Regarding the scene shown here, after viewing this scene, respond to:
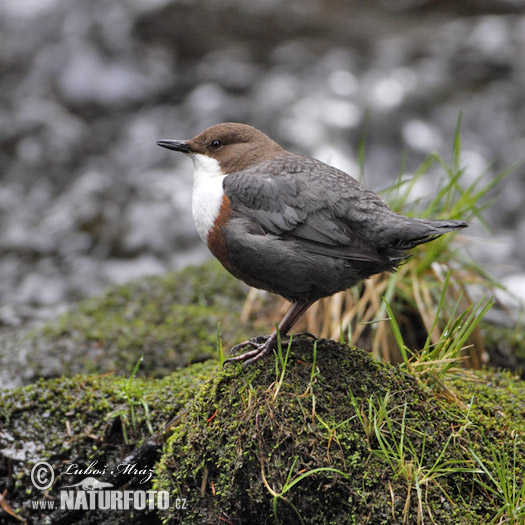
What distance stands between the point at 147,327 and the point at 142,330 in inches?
4.1

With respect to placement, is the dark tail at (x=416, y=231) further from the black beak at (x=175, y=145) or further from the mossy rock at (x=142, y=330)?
the mossy rock at (x=142, y=330)

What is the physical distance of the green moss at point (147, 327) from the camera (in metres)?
4.45

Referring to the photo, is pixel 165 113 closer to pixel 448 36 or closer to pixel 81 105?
pixel 81 105

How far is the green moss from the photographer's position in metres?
4.45

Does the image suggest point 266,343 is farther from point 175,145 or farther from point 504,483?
point 175,145

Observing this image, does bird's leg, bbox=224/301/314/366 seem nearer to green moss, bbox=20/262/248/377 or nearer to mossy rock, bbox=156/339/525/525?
mossy rock, bbox=156/339/525/525

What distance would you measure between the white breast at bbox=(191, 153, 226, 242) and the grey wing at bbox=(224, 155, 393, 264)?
96 mm

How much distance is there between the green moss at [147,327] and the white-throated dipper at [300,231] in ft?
4.80

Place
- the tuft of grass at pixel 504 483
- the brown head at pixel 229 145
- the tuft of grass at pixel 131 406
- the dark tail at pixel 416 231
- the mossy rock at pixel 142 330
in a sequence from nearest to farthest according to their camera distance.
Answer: the tuft of grass at pixel 504 483 → the dark tail at pixel 416 231 → the tuft of grass at pixel 131 406 → the brown head at pixel 229 145 → the mossy rock at pixel 142 330

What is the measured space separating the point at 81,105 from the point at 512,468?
8.22 metres

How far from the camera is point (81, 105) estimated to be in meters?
9.09

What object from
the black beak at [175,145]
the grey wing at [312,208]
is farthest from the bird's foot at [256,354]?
the black beak at [175,145]

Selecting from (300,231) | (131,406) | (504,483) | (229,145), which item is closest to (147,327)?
(131,406)

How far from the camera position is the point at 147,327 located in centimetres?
482
